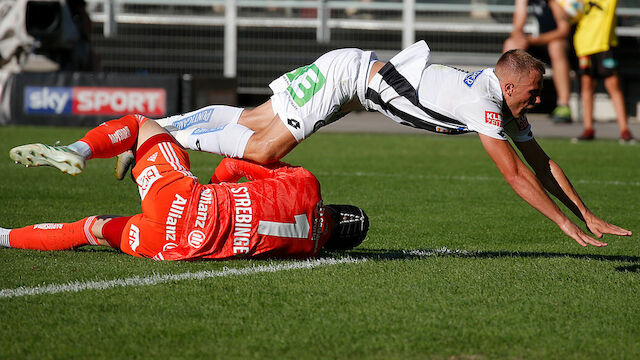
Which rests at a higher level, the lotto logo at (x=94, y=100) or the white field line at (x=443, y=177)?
the lotto logo at (x=94, y=100)

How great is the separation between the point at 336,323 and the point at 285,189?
1176mm

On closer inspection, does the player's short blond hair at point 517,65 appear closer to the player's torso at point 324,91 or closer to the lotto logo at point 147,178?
the player's torso at point 324,91

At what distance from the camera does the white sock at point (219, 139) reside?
19.2 ft

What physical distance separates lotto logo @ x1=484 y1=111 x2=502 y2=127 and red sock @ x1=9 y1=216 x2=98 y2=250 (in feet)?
7.40

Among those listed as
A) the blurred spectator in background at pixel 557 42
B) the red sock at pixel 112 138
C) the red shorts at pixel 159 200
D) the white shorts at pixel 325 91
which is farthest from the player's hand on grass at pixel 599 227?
the blurred spectator in background at pixel 557 42

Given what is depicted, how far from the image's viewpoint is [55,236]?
525cm

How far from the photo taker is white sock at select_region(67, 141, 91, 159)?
16.3 ft

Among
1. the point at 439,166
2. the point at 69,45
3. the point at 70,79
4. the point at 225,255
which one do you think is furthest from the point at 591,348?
the point at 69,45

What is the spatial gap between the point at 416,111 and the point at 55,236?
222cm

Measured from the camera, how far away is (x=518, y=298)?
431cm

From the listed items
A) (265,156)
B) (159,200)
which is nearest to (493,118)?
(265,156)

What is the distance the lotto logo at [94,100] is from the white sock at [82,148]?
33.1 feet

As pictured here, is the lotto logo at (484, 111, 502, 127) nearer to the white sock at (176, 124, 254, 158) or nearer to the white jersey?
the white jersey

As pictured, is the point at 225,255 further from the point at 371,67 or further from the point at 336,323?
the point at 371,67
